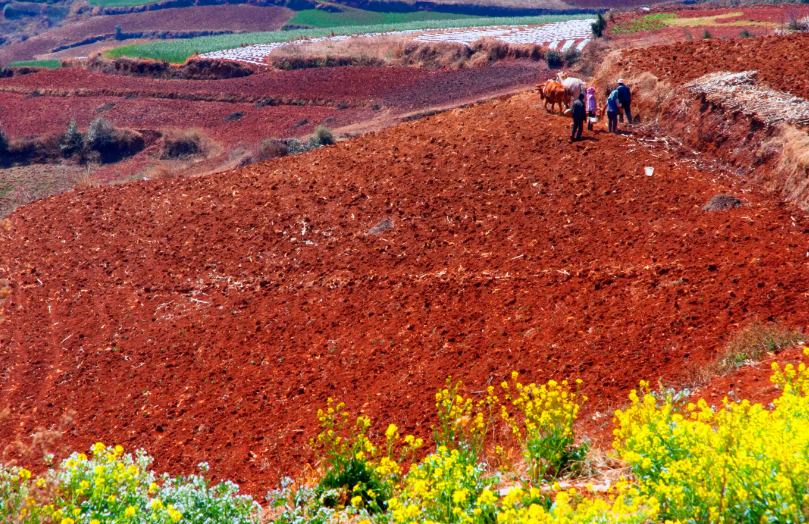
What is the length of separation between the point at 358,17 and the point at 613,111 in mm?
59971

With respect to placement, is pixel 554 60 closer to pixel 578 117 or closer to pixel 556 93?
pixel 556 93

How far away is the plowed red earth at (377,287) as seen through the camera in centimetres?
724

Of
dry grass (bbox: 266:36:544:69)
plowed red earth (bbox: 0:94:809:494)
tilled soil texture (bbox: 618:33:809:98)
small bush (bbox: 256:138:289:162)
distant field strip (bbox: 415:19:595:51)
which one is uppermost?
distant field strip (bbox: 415:19:595:51)

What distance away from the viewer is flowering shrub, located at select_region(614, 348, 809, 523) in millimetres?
2973

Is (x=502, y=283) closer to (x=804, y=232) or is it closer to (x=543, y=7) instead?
(x=804, y=232)

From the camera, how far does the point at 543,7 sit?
67438 mm

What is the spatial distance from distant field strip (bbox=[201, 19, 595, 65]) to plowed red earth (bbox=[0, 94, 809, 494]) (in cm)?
2236

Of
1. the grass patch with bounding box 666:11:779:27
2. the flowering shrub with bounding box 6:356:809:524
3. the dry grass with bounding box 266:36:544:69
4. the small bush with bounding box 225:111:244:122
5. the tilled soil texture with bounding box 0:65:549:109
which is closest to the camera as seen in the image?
the flowering shrub with bounding box 6:356:809:524

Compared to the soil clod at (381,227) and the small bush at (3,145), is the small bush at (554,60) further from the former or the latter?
the small bush at (3,145)

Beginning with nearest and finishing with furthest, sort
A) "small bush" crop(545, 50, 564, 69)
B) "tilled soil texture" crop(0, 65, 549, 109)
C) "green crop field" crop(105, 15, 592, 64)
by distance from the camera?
"tilled soil texture" crop(0, 65, 549, 109)
"small bush" crop(545, 50, 564, 69)
"green crop field" crop(105, 15, 592, 64)

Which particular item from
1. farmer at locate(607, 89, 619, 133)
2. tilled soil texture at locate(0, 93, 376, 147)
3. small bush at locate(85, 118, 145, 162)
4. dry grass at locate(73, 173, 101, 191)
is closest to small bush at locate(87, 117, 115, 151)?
small bush at locate(85, 118, 145, 162)

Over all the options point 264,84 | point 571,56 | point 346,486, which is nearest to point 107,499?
point 346,486

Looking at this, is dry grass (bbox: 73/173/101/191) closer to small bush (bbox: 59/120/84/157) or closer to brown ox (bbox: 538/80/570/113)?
small bush (bbox: 59/120/84/157)

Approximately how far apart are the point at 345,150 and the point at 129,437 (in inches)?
381
